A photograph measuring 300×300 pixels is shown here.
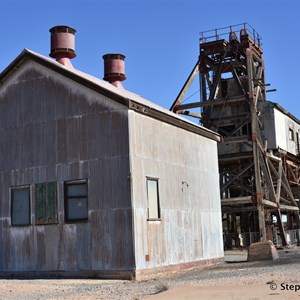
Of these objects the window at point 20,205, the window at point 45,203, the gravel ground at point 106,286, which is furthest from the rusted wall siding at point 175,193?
the window at point 20,205

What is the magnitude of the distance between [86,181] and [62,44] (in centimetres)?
685

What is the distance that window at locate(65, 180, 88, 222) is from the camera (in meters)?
18.7

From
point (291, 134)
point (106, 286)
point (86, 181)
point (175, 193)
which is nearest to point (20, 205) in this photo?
point (86, 181)

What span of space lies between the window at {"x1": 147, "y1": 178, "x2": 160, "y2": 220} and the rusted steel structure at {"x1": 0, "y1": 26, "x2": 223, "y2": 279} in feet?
0.12

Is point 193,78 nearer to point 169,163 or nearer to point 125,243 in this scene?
point 169,163

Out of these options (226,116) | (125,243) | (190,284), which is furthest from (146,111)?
(226,116)

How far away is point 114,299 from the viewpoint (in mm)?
12930

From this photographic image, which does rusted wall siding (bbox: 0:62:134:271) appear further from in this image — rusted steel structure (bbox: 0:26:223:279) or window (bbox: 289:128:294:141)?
window (bbox: 289:128:294:141)

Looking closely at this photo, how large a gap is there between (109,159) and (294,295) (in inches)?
346

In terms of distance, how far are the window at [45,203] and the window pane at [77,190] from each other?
2.04 feet

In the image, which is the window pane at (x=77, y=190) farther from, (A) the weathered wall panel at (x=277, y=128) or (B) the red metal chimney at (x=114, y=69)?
(A) the weathered wall panel at (x=277, y=128)

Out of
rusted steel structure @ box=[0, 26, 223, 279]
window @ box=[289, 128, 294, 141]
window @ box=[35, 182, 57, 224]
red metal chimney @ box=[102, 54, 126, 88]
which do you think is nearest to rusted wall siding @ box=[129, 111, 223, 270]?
rusted steel structure @ box=[0, 26, 223, 279]

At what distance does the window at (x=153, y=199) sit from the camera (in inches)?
748

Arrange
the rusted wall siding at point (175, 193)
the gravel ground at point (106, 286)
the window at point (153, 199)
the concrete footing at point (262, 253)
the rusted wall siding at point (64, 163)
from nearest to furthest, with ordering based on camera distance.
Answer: the gravel ground at point (106, 286) < the rusted wall siding at point (64, 163) < the rusted wall siding at point (175, 193) < the window at point (153, 199) < the concrete footing at point (262, 253)
